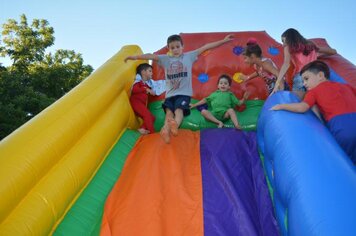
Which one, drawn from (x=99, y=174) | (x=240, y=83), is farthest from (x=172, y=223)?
(x=240, y=83)

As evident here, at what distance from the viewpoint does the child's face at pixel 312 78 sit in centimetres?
260

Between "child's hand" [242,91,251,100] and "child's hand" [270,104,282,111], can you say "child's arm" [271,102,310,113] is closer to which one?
"child's hand" [270,104,282,111]

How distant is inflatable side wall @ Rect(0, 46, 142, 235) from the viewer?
1.75 metres

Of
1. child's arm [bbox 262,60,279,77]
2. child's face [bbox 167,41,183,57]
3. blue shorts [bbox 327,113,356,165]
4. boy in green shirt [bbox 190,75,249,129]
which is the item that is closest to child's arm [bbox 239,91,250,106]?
boy in green shirt [bbox 190,75,249,129]

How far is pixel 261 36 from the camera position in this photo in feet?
15.7

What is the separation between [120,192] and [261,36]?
10.6 ft

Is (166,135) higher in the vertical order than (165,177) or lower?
higher

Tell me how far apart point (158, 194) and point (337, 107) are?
50.2 inches

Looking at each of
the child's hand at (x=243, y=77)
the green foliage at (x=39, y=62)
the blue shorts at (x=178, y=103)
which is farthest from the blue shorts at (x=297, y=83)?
the green foliage at (x=39, y=62)

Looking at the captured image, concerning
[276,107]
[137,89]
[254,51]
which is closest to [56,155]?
[276,107]

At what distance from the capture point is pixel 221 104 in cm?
358

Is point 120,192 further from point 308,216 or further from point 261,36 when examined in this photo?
point 261,36

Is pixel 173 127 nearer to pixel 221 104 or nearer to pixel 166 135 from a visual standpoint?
pixel 166 135

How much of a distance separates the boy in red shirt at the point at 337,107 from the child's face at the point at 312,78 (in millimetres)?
57
